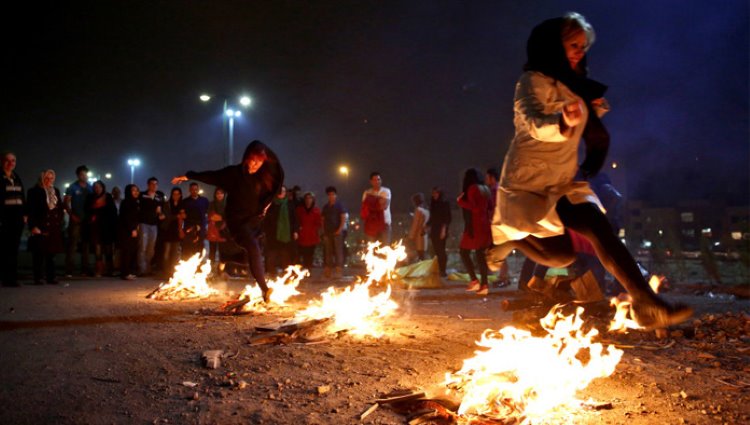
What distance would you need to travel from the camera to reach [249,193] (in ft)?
24.1

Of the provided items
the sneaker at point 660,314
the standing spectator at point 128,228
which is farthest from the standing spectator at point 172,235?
the sneaker at point 660,314

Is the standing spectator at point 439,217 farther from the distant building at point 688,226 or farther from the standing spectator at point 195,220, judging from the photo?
the standing spectator at point 195,220

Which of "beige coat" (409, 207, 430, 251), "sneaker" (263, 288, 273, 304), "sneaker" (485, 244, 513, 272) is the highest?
"beige coat" (409, 207, 430, 251)

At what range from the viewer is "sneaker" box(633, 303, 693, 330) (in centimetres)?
316

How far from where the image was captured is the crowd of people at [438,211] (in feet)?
11.6

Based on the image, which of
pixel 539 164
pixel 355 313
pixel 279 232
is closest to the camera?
pixel 539 164

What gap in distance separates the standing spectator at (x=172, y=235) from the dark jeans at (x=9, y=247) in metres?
3.11

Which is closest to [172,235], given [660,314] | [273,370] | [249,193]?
[249,193]

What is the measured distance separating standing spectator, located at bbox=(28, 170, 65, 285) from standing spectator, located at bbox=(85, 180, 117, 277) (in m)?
1.73

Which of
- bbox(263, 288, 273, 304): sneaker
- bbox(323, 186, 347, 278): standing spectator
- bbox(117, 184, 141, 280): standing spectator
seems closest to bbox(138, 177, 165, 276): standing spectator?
bbox(117, 184, 141, 280): standing spectator

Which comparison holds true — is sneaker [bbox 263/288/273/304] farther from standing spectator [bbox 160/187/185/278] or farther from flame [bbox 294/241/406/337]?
standing spectator [bbox 160/187/185/278]

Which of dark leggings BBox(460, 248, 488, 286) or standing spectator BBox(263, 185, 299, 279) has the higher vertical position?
standing spectator BBox(263, 185, 299, 279)

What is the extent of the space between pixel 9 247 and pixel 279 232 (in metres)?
5.10

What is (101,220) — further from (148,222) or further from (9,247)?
(9,247)
